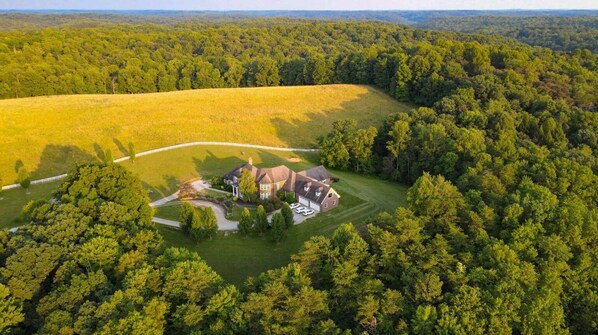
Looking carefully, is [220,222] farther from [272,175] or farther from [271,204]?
[272,175]

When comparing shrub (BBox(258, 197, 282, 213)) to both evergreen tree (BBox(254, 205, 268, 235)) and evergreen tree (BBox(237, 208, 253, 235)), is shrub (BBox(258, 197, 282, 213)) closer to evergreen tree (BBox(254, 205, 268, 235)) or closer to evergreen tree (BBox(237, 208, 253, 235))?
evergreen tree (BBox(254, 205, 268, 235))

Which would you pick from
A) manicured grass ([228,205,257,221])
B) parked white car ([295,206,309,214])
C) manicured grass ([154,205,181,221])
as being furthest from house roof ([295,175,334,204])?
manicured grass ([154,205,181,221])

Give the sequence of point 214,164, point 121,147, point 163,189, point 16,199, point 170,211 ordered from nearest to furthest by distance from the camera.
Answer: point 170,211 → point 16,199 → point 163,189 → point 214,164 → point 121,147

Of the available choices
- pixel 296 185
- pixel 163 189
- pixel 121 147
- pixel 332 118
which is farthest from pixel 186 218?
pixel 332 118

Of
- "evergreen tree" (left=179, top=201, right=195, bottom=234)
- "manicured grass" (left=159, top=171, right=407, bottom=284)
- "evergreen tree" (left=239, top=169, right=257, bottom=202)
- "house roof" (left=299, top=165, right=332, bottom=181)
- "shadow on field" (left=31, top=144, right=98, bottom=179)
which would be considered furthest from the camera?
"shadow on field" (left=31, top=144, right=98, bottom=179)

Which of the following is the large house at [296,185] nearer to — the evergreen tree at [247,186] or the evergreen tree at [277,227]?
the evergreen tree at [247,186]

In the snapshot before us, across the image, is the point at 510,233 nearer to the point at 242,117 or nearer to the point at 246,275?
the point at 246,275
